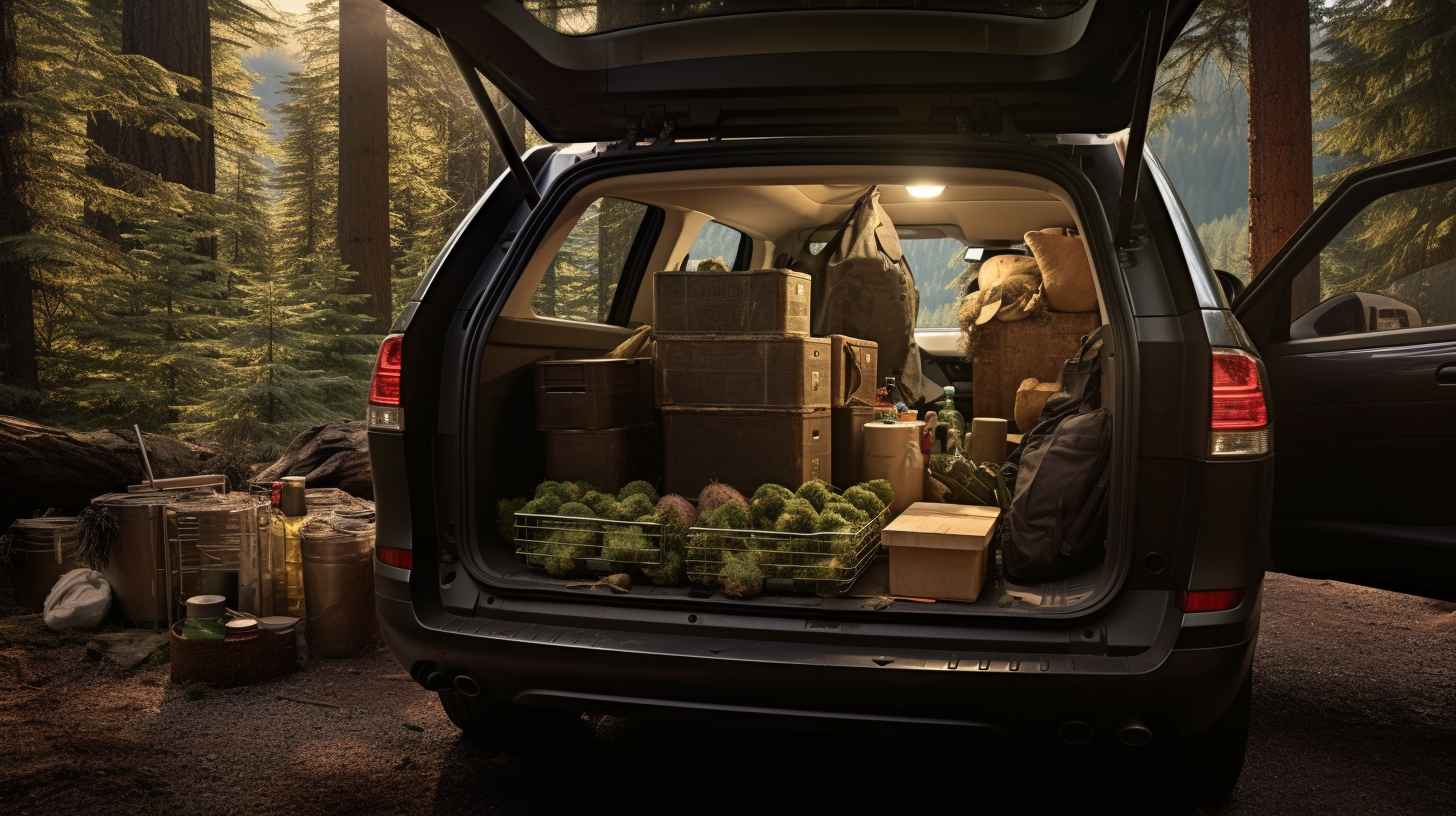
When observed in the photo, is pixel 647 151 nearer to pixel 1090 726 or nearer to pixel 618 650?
pixel 618 650

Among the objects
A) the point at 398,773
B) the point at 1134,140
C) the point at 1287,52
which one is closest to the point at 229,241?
the point at 1287,52

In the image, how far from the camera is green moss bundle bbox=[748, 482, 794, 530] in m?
3.06

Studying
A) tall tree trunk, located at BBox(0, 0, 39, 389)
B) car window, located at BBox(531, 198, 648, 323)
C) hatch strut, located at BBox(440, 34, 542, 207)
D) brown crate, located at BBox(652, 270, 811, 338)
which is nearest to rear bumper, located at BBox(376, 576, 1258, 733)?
brown crate, located at BBox(652, 270, 811, 338)

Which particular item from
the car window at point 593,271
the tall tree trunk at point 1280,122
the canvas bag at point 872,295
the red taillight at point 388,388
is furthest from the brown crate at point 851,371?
the car window at point 593,271

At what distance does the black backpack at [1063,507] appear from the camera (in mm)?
2926

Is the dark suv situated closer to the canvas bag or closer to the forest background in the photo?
the canvas bag

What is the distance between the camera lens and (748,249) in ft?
19.0

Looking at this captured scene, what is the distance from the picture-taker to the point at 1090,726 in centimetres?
233

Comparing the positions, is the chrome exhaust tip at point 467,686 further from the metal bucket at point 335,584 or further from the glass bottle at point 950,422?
the glass bottle at point 950,422

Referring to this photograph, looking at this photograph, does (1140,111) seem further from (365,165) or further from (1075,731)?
(365,165)

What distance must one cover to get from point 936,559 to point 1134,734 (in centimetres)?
64

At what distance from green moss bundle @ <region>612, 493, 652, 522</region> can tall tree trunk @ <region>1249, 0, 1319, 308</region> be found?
7346 millimetres

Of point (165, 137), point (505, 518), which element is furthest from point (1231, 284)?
point (165, 137)

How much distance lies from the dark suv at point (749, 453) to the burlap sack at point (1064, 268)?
1.33 meters
